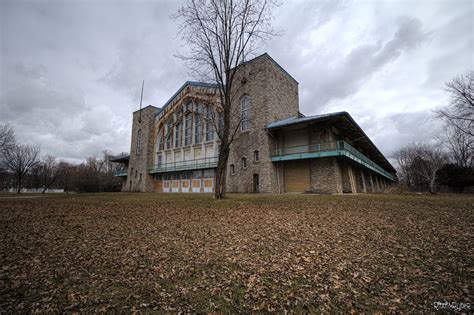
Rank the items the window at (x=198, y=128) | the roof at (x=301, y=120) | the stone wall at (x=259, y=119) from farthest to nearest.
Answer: the window at (x=198, y=128)
the stone wall at (x=259, y=119)
the roof at (x=301, y=120)

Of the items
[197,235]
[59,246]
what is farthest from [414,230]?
[59,246]

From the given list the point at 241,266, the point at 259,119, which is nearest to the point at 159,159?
the point at 259,119

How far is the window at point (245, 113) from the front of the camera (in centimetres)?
2547

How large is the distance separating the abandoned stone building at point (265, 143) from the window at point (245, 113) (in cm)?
12

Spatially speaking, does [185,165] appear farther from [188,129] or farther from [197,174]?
[188,129]

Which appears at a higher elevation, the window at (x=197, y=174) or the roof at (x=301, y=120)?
the roof at (x=301, y=120)

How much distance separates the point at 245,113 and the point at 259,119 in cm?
263

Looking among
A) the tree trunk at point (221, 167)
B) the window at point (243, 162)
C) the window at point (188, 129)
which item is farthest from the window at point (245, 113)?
the tree trunk at point (221, 167)

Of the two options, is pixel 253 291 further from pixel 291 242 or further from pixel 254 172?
pixel 254 172

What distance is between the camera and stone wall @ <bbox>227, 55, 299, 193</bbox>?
23.1 m

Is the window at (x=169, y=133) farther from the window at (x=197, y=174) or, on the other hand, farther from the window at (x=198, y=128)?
the window at (x=197, y=174)

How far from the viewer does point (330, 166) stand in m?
20.3

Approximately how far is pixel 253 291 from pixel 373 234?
4.25 meters

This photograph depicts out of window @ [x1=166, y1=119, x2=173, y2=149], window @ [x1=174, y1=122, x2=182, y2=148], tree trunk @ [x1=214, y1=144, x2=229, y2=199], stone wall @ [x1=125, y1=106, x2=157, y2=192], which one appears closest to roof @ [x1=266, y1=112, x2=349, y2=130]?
tree trunk @ [x1=214, y1=144, x2=229, y2=199]
